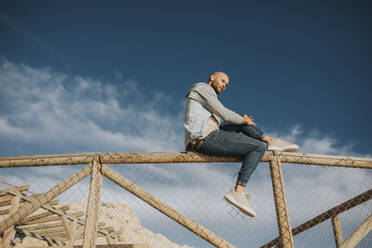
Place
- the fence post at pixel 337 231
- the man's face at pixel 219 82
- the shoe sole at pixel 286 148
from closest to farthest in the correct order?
the shoe sole at pixel 286 148, the man's face at pixel 219 82, the fence post at pixel 337 231

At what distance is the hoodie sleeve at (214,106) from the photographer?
2.96m

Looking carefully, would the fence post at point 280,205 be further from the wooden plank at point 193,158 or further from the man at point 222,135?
the man at point 222,135

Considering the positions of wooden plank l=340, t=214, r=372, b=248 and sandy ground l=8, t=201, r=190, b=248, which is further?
sandy ground l=8, t=201, r=190, b=248

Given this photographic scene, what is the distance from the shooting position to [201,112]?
3049 mm

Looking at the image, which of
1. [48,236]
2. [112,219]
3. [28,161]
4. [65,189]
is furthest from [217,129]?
[112,219]

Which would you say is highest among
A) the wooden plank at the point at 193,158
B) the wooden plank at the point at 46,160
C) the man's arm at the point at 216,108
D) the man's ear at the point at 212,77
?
the man's ear at the point at 212,77

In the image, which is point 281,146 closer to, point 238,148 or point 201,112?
point 238,148

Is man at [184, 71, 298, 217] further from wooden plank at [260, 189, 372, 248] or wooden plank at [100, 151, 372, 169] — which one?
wooden plank at [260, 189, 372, 248]

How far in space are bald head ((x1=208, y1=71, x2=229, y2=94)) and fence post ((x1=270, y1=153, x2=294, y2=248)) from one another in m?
1.09

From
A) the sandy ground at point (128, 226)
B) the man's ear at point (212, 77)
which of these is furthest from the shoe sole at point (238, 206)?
the sandy ground at point (128, 226)

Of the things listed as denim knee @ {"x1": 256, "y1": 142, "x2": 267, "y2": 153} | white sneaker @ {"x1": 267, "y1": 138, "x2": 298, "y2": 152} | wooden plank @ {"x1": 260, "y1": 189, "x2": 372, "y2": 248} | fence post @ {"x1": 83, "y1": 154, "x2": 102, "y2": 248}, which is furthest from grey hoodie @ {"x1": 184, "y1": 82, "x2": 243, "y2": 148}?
wooden plank @ {"x1": 260, "y1": 189, "x2": 372, "y2": 248}

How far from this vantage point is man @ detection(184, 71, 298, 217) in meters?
2.94

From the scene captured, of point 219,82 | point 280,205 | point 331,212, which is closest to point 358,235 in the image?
point 331,212

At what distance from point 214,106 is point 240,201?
1.10 metres
